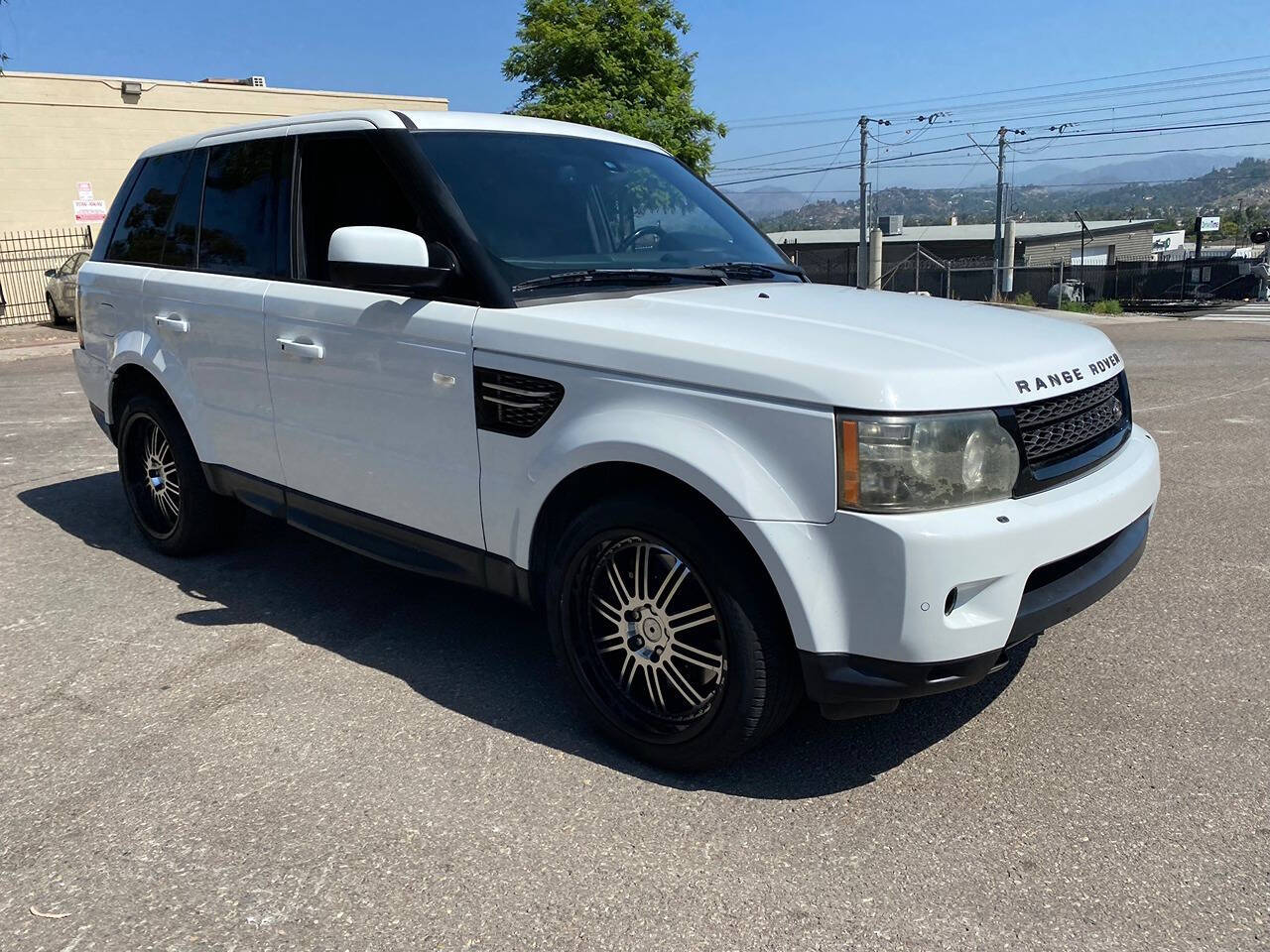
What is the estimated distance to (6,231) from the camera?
2561cm

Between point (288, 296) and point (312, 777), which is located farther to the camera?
point (288, 296)

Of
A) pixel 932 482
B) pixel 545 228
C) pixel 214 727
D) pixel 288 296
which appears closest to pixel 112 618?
pixel 214 727

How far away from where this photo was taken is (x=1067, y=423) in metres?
3.07

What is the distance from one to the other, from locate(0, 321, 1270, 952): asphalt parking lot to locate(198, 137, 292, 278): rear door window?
4.95 ft

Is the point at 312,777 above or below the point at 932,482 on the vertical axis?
below

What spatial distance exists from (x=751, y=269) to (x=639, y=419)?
1397 millimetres

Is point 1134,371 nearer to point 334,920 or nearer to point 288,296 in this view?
point 288,296

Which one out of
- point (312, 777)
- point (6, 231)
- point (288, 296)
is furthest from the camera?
point (6, 231)

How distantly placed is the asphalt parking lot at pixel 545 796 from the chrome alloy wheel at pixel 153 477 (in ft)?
2.02

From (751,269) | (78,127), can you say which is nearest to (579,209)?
(751,269)

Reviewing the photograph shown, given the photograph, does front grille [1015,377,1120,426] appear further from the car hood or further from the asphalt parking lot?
the asphalt parking lot

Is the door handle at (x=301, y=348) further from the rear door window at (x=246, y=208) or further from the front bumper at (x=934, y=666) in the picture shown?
the front bumper at (x=934, y=666)

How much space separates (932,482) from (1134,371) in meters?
11.0

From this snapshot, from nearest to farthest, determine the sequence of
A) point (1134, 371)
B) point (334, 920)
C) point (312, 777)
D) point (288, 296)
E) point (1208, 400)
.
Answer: point (334, 920) → point (312, 777) → point (288, 296) → point (1208, 400) → point (1134, 371)
